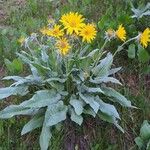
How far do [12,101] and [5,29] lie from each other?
104 cm

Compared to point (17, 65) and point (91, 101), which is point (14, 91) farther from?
point (91, 101)

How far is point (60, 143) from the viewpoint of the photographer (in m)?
3.60

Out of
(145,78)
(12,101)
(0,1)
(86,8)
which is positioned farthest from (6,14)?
(145,78)

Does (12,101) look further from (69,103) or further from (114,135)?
(114,135)

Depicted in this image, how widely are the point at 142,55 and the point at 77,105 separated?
3.21 ft

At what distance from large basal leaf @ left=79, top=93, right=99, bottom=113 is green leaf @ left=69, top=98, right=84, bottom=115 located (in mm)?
44

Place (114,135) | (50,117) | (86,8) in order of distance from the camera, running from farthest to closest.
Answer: (86,8) < (114,135) < (50,117)

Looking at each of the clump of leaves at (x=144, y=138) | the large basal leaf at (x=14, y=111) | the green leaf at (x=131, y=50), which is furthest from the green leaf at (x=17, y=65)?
the clump of leaves at (x=144, y=138)

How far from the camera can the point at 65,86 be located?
145 inches

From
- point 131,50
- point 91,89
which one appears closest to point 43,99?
point 91,89

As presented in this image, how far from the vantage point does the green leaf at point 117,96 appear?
368 cm

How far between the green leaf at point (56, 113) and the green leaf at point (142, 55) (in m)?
0.99

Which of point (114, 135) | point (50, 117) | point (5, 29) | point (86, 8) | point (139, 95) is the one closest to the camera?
point (50, 117)

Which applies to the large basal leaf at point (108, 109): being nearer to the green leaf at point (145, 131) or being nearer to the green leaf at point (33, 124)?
the green leaf at point (145, 131)
